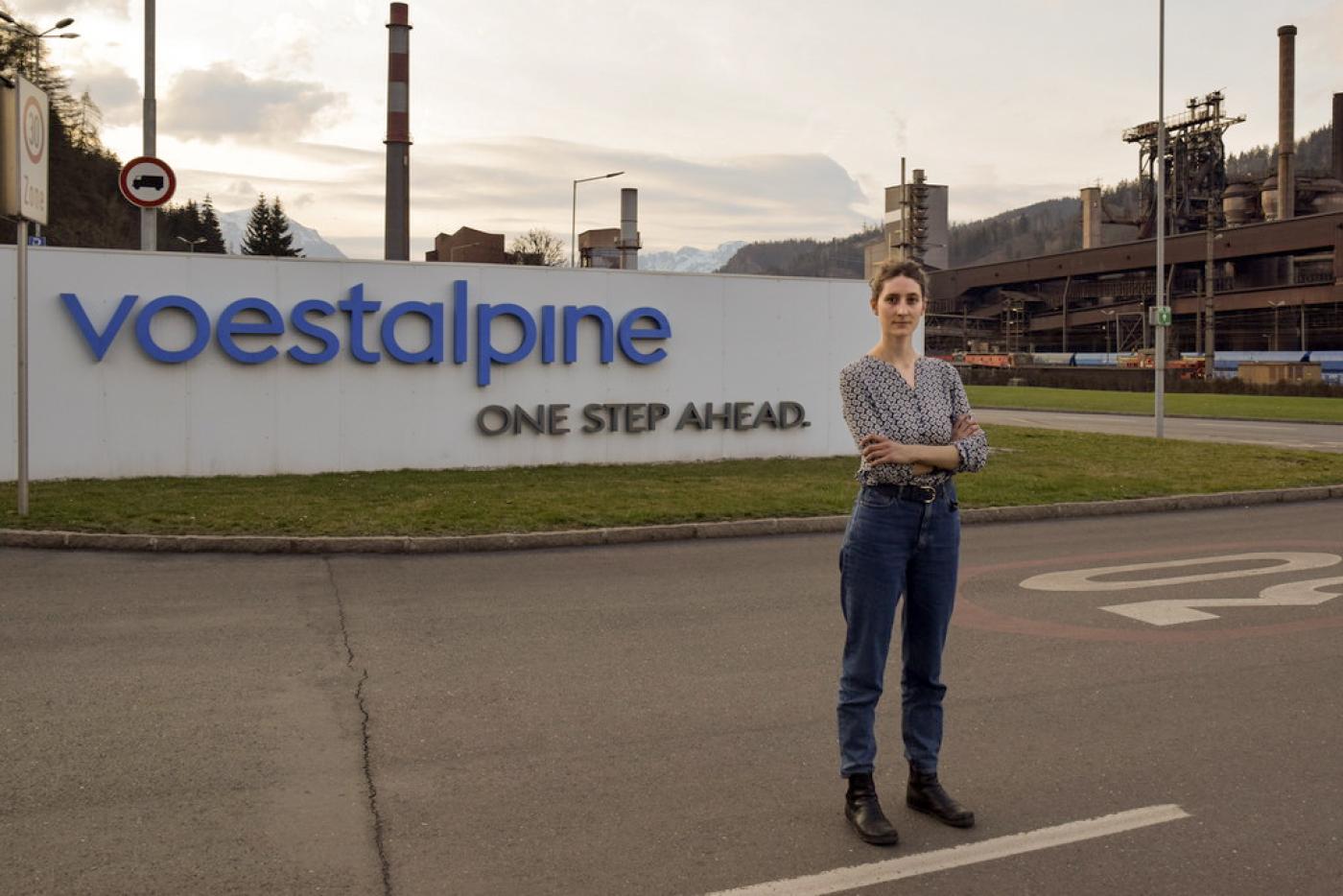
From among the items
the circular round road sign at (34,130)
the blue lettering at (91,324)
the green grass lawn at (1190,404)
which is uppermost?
the circular round road sign at (34,130)

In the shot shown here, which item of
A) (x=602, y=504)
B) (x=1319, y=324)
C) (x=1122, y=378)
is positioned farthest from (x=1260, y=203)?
(x=602, y=504)

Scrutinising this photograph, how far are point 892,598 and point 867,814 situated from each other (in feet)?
2.30

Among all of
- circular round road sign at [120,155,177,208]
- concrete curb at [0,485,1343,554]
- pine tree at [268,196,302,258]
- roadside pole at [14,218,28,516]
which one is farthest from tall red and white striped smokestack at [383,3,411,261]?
pine tree at [268,196,302,258]

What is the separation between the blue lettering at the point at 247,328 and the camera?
15023 millimetres

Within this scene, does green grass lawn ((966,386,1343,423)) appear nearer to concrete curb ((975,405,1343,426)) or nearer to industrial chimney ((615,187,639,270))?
concrete curb ((975,405,1343,426))

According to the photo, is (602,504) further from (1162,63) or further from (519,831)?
(1162,63)

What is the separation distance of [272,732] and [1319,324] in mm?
76251

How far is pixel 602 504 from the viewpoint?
40.2 ft

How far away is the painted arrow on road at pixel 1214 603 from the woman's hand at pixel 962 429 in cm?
371

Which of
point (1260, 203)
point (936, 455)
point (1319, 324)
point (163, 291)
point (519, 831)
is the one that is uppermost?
point (1260, 203)

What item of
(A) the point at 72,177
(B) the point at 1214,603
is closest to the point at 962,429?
(B) the point at 1214,603

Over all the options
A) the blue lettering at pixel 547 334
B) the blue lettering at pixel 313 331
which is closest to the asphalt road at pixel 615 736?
the blue lettering at pixel 313 331

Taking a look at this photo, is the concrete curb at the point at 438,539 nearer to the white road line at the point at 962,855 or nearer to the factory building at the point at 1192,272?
the white road line at the point at 962,855

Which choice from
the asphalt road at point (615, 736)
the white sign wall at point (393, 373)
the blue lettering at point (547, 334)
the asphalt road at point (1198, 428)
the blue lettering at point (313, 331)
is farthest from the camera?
the asphalt road at point (1198, 428)
